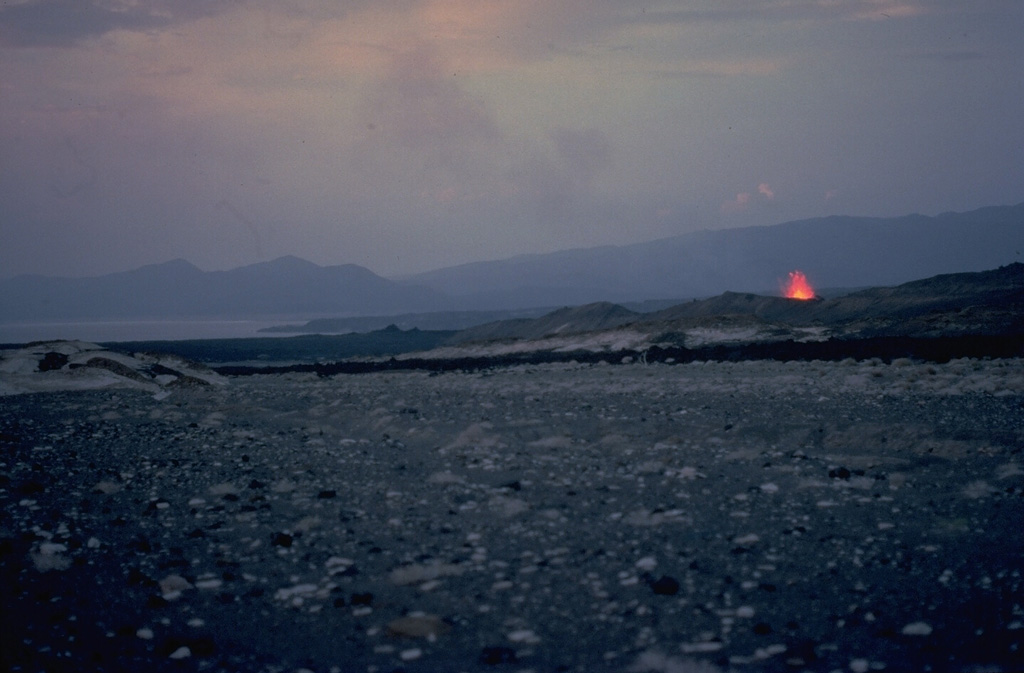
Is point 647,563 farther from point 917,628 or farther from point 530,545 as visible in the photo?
point 917,628

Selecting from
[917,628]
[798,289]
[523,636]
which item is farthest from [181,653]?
[798,289]

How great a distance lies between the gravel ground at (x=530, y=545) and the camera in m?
4.89

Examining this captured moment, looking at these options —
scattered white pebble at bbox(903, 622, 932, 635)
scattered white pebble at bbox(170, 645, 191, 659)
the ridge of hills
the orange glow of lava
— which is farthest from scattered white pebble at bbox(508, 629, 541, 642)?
the orange glow of lava

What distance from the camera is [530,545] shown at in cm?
680

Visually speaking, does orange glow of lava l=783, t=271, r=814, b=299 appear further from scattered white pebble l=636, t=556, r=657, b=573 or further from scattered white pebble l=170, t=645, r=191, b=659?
scattered white pebble l=170, t=645, r=191, b=659

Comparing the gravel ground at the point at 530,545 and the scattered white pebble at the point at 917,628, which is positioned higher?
the gravel ground at the point at 530,545

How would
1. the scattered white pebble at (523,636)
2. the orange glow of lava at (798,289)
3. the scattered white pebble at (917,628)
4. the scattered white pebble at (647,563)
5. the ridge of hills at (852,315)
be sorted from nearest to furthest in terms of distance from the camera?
the scattered white pebble at (917,628), the scattered white pebble at (523,636), the scattered white pebble at (647,563), the ridge of hills at (852,315), the orange glow of lava at (798,289)

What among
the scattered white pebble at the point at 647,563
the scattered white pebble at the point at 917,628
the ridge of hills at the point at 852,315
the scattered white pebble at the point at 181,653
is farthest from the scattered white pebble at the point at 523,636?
the ridge of hills at the point at 852,315

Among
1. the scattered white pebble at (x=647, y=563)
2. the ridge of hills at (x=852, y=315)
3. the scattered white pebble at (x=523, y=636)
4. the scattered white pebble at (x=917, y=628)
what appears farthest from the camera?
the ridge of hills at (x=852, y=315)

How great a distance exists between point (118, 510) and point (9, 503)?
1.19m

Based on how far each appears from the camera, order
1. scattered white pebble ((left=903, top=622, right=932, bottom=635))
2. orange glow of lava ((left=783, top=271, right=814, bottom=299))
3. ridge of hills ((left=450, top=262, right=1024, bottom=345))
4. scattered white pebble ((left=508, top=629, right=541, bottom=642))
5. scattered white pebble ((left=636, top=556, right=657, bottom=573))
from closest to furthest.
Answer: scattered white pebble ((left=903, top=622, right=932, bottom=635)) < scattered white pebble ((left=508, top=629, right=541, bottom=642)) < scattered white pebble ((left=636, top=556, right=657, bottom=573)) < ridge of hills ((left=450, top=262, right=1024, bottom=345)) < orange glow of lava ((left=783, top=271, right=814, bottom=299))

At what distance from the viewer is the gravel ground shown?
16.0 feet

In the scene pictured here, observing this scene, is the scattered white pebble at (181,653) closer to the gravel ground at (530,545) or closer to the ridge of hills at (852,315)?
the gravel ground at (530,545)

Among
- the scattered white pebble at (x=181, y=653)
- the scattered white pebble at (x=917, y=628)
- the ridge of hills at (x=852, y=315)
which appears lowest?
the scattered white pebble at (x=917, y=628)
